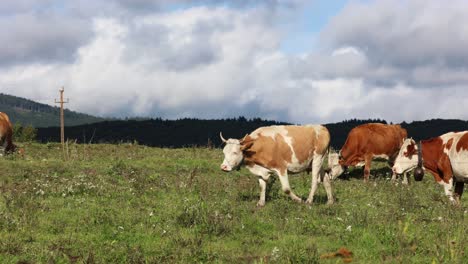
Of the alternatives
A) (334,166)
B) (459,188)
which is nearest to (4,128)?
(334,166)

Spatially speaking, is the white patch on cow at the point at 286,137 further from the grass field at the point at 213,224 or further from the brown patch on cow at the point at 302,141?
the grass field at the point at 213,224

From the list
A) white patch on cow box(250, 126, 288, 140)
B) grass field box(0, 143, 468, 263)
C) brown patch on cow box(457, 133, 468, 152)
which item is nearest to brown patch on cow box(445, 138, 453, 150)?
brown patch on cow box(457, 133, 468, 152)

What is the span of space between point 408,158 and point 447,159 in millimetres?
2215

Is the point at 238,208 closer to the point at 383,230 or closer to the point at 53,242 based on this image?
the point at 383,230

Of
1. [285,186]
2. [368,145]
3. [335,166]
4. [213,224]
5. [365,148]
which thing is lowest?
[213,224]

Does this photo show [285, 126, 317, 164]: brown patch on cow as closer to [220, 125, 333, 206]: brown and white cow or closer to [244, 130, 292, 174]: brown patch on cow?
[220, 125, 333, 206]: brown and white cow

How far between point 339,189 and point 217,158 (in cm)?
1224

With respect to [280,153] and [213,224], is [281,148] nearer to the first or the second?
[280,153]

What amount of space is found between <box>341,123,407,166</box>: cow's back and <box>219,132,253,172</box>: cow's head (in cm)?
1071

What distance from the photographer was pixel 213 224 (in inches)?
511

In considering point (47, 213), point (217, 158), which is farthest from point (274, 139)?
point (217, 158)

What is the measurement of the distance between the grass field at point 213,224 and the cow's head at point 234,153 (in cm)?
109

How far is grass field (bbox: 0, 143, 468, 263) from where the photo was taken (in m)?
10.8

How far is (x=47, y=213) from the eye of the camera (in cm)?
1485
